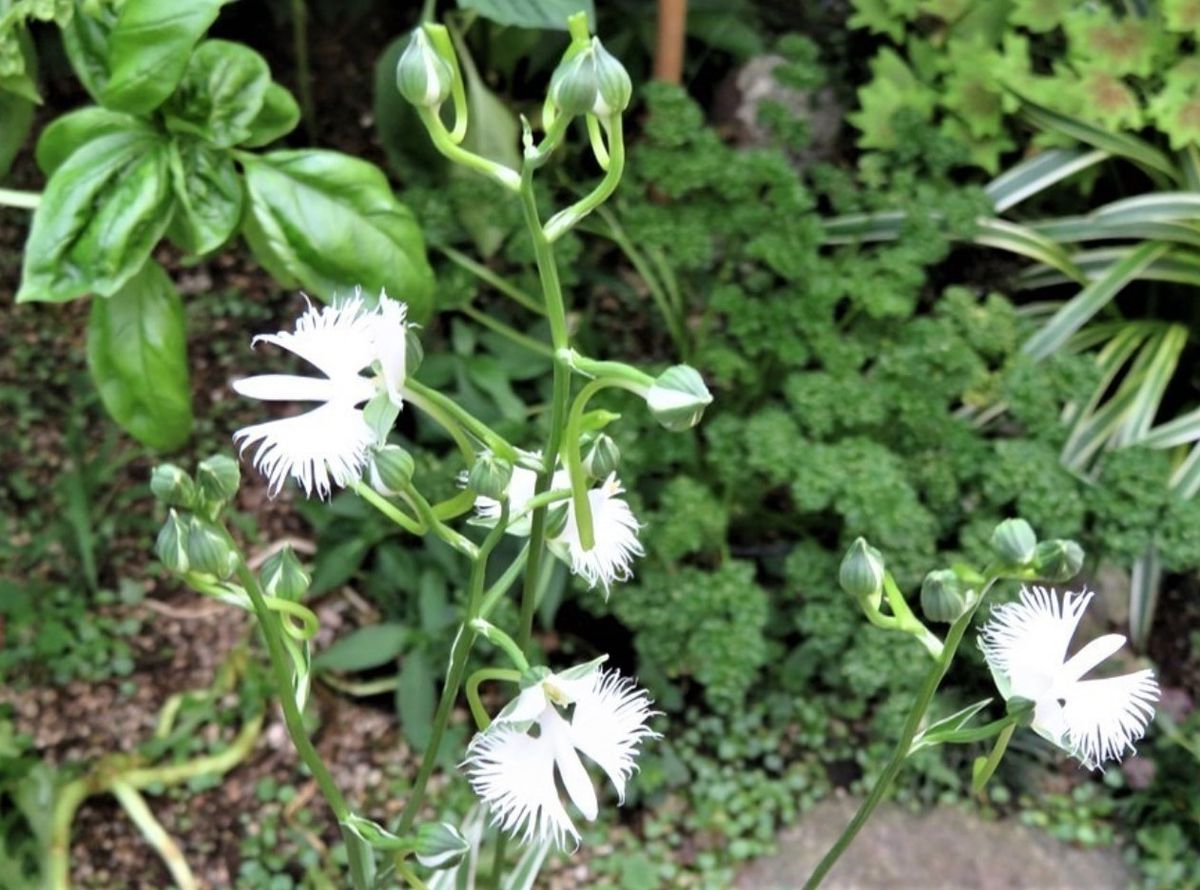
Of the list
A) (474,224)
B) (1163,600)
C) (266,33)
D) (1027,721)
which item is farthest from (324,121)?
(1027,721)

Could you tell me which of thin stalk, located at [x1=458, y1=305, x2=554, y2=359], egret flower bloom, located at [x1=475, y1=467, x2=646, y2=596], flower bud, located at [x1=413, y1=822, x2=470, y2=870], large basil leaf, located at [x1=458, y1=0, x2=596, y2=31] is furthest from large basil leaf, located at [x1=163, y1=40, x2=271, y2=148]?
flower bud, located at [x1=413, y1=822, x2=470, y2=870]

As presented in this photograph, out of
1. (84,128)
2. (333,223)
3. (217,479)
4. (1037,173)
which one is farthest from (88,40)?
(1037,173)

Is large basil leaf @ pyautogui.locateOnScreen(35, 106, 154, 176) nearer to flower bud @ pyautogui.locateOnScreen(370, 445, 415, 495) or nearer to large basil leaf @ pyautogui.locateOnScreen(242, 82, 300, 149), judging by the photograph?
large basil leaf @ pyautogui.locateOnScreen(242, 82, 300, 149)

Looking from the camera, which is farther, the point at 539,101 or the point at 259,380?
the point at 539,101

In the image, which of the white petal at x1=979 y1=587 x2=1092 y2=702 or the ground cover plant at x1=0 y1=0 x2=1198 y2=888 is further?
the ground cover plant at x1=0 y1=0 x2=1198 y2=888

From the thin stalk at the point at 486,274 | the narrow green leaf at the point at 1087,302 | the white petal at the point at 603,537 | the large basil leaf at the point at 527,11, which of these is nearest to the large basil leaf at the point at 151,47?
the large basil leaf at the point at 527,11

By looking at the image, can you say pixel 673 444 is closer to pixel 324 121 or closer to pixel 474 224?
pixel 474 224
